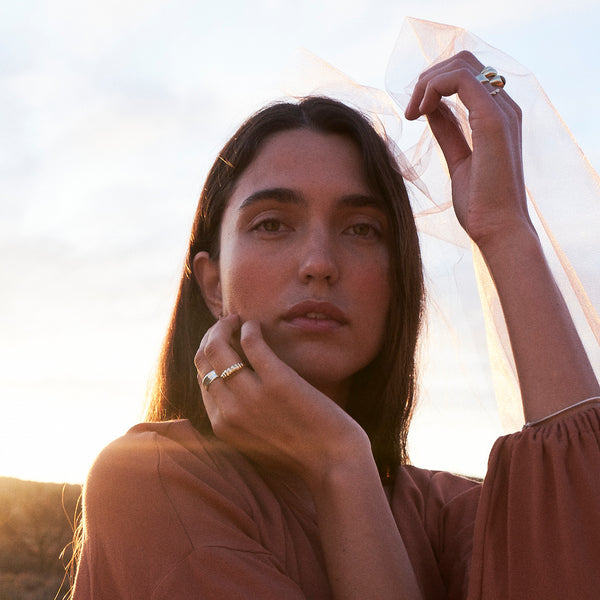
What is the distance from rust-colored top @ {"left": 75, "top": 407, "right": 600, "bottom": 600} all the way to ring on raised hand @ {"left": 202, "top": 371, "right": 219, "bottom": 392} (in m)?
0.18

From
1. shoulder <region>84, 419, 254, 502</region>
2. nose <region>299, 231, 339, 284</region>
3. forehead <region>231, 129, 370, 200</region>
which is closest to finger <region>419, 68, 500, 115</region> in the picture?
forehead <region>231, 129, 370, 200</region>

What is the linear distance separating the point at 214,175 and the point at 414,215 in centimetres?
81

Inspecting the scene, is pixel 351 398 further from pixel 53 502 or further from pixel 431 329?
pixel 53 502

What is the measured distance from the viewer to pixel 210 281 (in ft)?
9.00

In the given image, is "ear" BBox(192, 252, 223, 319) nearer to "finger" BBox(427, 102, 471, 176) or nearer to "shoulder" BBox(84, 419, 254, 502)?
"shoulder" BBox(84, 419, 254, 502)

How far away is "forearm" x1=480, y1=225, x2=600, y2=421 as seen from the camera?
187 centimetres

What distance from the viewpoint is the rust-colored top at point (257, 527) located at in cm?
171

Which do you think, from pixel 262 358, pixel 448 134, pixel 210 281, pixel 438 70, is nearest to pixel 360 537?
pixel 262 358

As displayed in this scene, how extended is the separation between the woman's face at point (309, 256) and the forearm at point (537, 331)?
20.7 inches

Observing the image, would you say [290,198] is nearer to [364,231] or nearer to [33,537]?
[364,231]

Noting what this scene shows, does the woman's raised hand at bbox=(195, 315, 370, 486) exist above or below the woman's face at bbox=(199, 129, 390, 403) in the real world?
below

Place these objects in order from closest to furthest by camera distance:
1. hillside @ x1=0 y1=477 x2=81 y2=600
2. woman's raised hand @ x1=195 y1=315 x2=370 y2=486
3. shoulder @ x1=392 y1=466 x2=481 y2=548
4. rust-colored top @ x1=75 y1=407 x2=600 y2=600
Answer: rust-colored top @ x1=75 y1=407 x2=600 y2=600 → woman's raised hand @ x1=195 y1=315 x2=370 y2=486 → shoulder @ x1=392 y1=466 x2=481 y2=548 → hillside @ x1=0 y1=477 x2=81 y2=600

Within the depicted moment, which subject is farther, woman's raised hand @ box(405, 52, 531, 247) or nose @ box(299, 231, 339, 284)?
nose @ box(299, 231, 339, 284)

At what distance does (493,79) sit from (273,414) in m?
1.32
